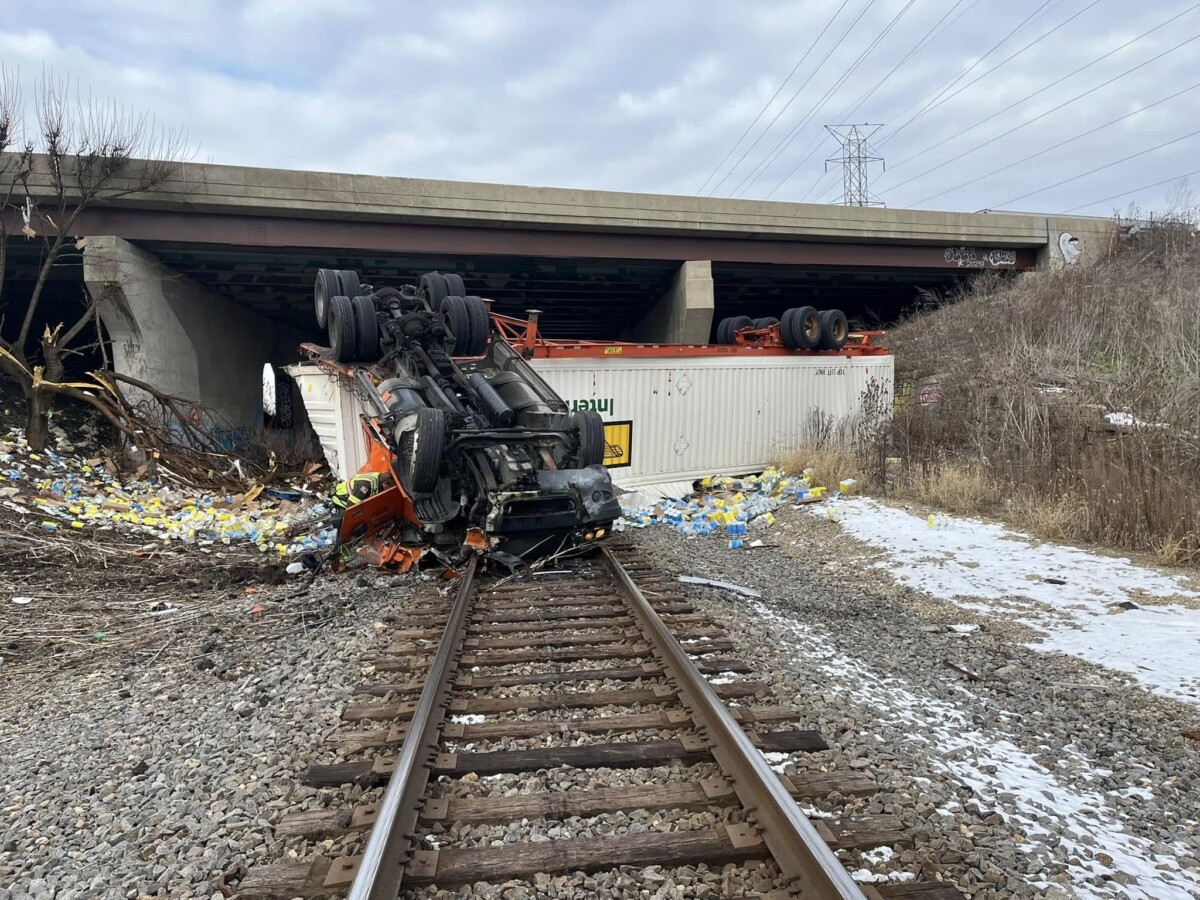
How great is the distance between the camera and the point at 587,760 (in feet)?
10.2

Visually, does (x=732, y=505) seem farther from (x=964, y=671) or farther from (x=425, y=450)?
(x=964, y=671)

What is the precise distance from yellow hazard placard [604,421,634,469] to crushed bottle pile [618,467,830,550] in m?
0.98

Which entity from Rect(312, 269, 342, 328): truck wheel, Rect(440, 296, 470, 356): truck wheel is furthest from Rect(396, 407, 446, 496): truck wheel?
Rect(312, 269, 342, 328): truck wheel

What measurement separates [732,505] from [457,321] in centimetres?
500

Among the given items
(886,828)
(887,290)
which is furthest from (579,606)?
(887,290)

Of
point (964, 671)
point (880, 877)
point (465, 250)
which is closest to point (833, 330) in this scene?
point (465, 250)

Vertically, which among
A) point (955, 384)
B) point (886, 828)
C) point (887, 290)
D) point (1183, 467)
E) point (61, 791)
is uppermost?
point (887, 290)

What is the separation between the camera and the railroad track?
2.33 metres

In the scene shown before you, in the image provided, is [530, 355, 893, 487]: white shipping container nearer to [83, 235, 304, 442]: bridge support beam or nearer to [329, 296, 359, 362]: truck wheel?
[329, 296, 359, 362]: truck wheel

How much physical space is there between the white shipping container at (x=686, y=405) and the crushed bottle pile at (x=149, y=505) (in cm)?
128

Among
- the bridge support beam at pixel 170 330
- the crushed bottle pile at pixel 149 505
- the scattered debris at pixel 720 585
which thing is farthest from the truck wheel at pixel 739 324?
the bridge support beam at pixel 170 330

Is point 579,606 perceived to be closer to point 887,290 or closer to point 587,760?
point 587,760

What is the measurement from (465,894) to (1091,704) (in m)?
3.62

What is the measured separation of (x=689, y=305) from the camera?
18906 mm
